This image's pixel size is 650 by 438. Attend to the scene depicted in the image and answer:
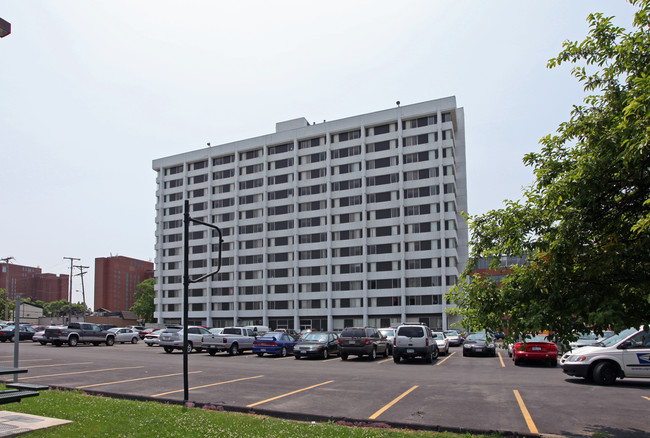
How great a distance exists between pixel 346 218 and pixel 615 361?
63780 mm

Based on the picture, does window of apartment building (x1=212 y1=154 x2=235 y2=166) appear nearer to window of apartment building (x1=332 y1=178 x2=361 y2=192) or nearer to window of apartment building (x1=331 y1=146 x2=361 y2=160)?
window of apartment building (x1=331 y1=146 x2=361 y2=160)

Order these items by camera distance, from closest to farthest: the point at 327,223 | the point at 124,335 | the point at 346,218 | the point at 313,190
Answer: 1. the point at 124,335
2. the point at 346,218
3. the point at 327,223
4. the point at 313,190

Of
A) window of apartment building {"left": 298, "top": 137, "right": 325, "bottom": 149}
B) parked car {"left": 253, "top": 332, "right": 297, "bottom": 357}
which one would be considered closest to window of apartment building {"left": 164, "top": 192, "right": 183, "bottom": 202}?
window of apartment building {"left": 298, "top": 137, "right": 325, "bottom": 149}

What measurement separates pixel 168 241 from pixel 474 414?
90.5m

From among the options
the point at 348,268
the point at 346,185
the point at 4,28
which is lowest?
the point at 348,268

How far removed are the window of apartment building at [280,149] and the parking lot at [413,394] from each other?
68406mm

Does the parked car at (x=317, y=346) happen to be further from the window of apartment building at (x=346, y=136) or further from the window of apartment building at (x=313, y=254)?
the window of apartment building at (x=346, y=136)

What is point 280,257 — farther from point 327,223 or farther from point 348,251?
point 348,251

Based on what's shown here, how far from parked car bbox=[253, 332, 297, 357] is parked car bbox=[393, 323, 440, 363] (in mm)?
8243

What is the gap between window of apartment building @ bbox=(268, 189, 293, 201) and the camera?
83.6 m

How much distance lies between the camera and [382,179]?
76125mm

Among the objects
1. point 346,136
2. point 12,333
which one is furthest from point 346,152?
point 12,333

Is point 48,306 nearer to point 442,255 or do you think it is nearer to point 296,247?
point 296,247

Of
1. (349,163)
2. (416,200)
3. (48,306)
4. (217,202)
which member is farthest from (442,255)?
(48,306)
